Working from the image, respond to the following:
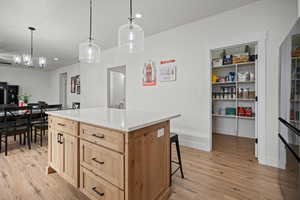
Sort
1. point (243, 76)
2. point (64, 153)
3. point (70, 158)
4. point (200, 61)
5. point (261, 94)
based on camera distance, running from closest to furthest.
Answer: point (70, 158) < point (64, 153) < point (261, 94) < point (200, 61) < point (243, 76)

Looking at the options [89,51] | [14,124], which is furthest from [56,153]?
[14,124]

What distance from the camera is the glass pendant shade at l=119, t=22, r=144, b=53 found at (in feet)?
6.18

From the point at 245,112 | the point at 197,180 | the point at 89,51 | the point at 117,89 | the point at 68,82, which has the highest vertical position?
the point at 68,82

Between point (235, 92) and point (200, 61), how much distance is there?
1.63 meters

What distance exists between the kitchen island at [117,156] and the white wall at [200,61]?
1.76 metres

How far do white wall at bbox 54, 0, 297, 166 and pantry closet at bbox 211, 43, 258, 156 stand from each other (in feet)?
2.49

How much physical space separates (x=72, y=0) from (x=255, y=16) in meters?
3.06

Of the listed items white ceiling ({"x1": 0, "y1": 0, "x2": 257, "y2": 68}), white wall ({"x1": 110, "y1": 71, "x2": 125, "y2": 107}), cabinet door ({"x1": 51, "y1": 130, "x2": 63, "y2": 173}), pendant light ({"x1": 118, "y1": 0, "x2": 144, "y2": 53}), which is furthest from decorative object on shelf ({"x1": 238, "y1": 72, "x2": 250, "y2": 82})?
white wall ({"x1": 110, "y1": 71, "x2": 125, "y2": 107})

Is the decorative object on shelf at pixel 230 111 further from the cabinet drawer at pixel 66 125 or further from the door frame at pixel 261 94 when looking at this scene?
the cabinet drawer at pixel 66 125

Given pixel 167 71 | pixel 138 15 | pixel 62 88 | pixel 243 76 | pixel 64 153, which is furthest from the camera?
pixel 62 88

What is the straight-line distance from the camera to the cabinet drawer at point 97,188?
121 centimetres

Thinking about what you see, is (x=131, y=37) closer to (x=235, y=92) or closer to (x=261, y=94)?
(x=261, y=94)

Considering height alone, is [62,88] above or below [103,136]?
above

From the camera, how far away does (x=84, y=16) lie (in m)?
2.93
